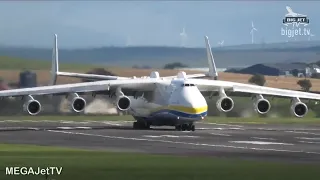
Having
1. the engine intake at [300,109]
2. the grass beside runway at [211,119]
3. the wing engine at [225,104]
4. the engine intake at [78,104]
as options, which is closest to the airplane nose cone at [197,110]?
the wing engine at [225,104]

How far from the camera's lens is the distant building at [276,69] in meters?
69.6

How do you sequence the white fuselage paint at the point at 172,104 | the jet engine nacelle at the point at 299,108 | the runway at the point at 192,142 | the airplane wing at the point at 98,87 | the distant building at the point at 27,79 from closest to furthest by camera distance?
the runway at the point at 192,142 < the white fuselage paint at the point at 172,104 < the airplane wing at the point at 98,87 < the jet engine nacelle at the point at 299,108 < the distant building at the point at 27,79

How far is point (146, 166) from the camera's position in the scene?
2489 centimetres

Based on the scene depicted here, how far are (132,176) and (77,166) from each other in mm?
2603

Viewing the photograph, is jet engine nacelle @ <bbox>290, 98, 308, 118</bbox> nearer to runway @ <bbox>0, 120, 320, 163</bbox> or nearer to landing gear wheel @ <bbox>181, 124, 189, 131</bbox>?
runway @ <bbox>0, 120, 320, 163</bbox>

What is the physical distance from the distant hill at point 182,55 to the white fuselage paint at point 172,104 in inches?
481

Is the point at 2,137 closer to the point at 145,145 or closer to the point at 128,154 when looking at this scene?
the point at 145,145

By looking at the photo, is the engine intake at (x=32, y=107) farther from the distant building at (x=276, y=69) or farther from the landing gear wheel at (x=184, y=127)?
the distant building at (x=276, y=69)

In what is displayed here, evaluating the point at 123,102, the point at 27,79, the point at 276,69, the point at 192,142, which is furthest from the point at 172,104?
the point at 276,69

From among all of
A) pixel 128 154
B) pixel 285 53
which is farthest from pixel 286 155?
pixel 285 53

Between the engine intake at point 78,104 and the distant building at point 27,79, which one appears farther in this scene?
the distant building at point 27,79

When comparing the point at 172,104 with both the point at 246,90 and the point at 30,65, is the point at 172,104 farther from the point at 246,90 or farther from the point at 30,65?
the point at 30,65

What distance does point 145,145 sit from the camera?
34.9 m

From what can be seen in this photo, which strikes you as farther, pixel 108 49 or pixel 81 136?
pixel 108 49
